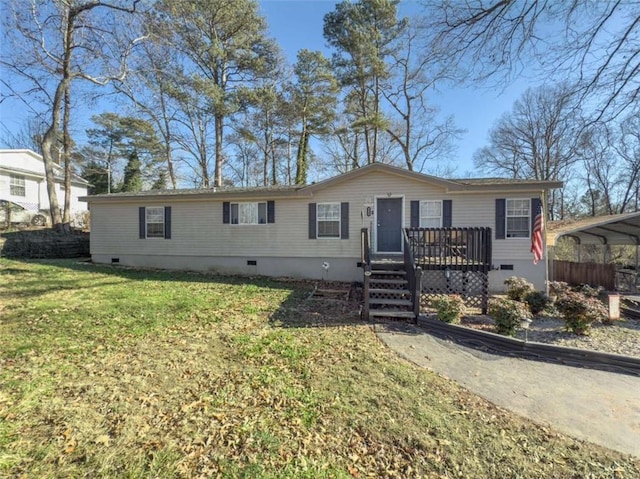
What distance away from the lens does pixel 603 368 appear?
4.45 meters

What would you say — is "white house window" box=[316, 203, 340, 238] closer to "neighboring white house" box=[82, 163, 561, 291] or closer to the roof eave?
"neighboring white house" box=[82, 163, 561, 291]

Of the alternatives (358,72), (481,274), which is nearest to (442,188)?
(481,274)

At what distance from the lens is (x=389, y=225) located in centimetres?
998

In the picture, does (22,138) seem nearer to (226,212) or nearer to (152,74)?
(152,74)

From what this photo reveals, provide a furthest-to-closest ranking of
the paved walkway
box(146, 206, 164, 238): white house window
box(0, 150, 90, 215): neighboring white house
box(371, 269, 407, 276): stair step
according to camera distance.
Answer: box(0, 150, 90, 215): neighboring white house, box(146, 206, 164, 238): white house window, box(371, 269, 407, 276): stair step, the paved walkway

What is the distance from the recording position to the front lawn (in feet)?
7.72

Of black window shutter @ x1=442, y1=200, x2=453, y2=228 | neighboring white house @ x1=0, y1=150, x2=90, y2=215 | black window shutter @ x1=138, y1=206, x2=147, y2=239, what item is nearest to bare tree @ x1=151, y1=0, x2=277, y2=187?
black window shutter @ x1=138, y1=206, x2=147, y2=239

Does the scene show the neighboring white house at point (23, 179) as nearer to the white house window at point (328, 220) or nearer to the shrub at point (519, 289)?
the white house window at point (328, 220)

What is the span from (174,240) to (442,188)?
9.82 metres

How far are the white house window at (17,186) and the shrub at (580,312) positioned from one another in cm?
2718

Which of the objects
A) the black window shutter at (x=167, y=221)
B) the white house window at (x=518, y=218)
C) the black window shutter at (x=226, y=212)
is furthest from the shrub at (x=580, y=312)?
the black window shutter at (x=167, y=221)

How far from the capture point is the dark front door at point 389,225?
992 centimetres

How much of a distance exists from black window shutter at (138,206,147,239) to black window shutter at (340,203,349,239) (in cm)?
771

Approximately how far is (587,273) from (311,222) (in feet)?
33.2
